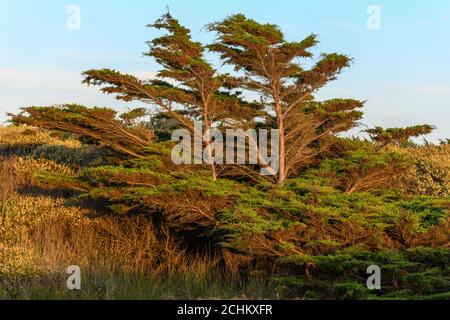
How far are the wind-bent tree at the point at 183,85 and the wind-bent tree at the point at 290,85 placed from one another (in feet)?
1.39

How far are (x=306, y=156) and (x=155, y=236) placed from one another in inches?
124

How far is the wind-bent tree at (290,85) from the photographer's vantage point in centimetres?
1125

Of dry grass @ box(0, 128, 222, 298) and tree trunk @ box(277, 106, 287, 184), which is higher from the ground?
tree trunk @ box(277, 106, 287, 184)

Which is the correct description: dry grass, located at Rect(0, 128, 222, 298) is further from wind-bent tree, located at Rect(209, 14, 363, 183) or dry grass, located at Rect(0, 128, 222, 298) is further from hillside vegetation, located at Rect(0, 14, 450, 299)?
wind-bent tree, located at Rect(209, 14, 363, 183)

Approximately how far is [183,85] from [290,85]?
193 centimetres

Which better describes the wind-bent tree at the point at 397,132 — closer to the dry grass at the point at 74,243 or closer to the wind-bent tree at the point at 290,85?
the wind-bent tree at the point at 290,85

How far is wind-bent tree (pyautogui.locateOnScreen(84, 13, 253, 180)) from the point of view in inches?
456

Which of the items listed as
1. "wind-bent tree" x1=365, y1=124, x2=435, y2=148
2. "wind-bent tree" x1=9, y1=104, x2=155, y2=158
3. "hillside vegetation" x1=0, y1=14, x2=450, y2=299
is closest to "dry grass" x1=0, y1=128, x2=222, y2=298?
"hillside vegetation" x1=0, y1=14, x2=450, y2=299

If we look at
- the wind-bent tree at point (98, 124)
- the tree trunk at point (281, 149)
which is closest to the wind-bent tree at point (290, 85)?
the tree trunk at point (281, 149)

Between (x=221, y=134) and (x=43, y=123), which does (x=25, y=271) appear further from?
(x=221, y=134)

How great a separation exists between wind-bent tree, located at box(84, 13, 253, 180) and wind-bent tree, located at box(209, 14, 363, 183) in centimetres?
42

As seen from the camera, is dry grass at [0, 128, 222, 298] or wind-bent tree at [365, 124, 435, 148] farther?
wind-bent tree at [365, 124, 435, 148]

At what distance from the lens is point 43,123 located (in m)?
11.6

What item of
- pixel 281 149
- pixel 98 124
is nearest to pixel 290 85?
pixel 281 149
